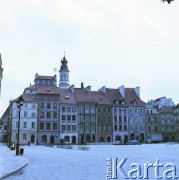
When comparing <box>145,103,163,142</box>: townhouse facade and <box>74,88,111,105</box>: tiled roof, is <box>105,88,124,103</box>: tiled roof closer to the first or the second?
<box>74,88,111,105</box>: tiled roof

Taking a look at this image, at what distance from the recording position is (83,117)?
90.8 meters

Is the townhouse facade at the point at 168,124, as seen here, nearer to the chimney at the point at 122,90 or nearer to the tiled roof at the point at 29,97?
the chimney at the point at 122,90

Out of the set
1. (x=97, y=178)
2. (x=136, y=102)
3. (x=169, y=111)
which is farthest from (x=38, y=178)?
(x=169, y=111)

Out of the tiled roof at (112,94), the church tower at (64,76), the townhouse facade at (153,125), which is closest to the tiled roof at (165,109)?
the townhouse facade at (153,125)

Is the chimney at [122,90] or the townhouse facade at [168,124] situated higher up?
the chimney at [122,90]

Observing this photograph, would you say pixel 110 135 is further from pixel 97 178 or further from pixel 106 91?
pixel 97 178

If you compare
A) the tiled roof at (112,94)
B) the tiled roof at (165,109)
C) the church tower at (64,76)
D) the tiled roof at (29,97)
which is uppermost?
the church tower at (64,76)

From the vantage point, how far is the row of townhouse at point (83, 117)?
8562cm

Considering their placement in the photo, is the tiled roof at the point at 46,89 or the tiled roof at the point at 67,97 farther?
the tiled roof at the point at 67,97

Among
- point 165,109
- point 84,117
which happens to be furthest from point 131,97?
point 84,117

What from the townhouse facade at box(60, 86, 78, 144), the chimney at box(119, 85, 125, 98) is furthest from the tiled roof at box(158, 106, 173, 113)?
the townhouse facade at box(60, 86, 78, 144)

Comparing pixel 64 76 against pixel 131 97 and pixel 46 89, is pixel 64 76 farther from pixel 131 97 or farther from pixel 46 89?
pixel 131 97

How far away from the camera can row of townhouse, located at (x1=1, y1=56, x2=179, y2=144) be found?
85.6 metres

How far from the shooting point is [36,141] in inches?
3329
